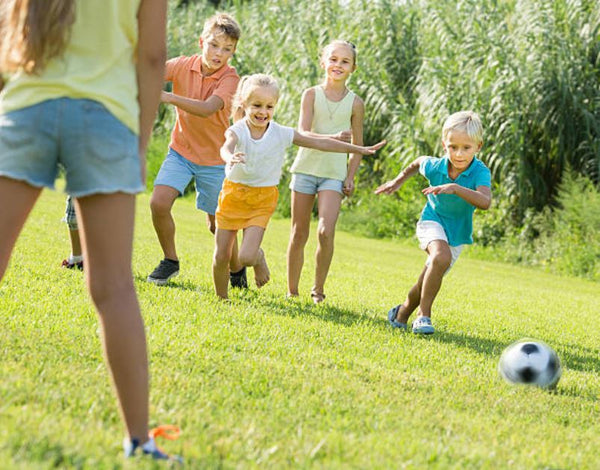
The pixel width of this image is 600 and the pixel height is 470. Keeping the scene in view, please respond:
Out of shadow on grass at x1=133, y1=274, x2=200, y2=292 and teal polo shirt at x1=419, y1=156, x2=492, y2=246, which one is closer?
teal polo shirt at x1=419, y1=156, x2=492, y2=246

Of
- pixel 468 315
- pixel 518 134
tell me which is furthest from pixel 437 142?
pixel 468 315

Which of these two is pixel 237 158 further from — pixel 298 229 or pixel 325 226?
pixel 298 229

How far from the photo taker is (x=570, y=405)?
4.70 metres

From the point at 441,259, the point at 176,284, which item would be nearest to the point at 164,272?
the point at 176,284

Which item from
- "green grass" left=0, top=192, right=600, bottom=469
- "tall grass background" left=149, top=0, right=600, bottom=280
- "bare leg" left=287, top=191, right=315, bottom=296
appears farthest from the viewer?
"tall grass background" left=149, top=0, right=600, bottom=280

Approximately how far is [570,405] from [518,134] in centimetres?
1075

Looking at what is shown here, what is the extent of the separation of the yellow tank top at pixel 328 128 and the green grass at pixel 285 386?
3.48ft

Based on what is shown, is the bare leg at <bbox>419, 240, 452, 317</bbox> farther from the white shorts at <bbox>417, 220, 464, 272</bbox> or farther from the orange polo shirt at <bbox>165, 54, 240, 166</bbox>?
the orange polo shirt at <bbox>165, 54, 240, 166</bbox>

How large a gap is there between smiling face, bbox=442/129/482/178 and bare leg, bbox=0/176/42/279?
399 centimetres

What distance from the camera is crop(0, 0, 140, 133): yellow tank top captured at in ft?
8.93

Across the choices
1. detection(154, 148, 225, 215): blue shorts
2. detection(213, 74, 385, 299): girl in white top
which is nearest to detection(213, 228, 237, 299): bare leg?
detection(213, 74, 385, 299): girl in white top

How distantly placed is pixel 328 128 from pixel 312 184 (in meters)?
0.47

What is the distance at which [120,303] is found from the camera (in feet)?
9.21

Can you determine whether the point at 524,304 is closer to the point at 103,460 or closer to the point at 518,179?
the point at 518,179
